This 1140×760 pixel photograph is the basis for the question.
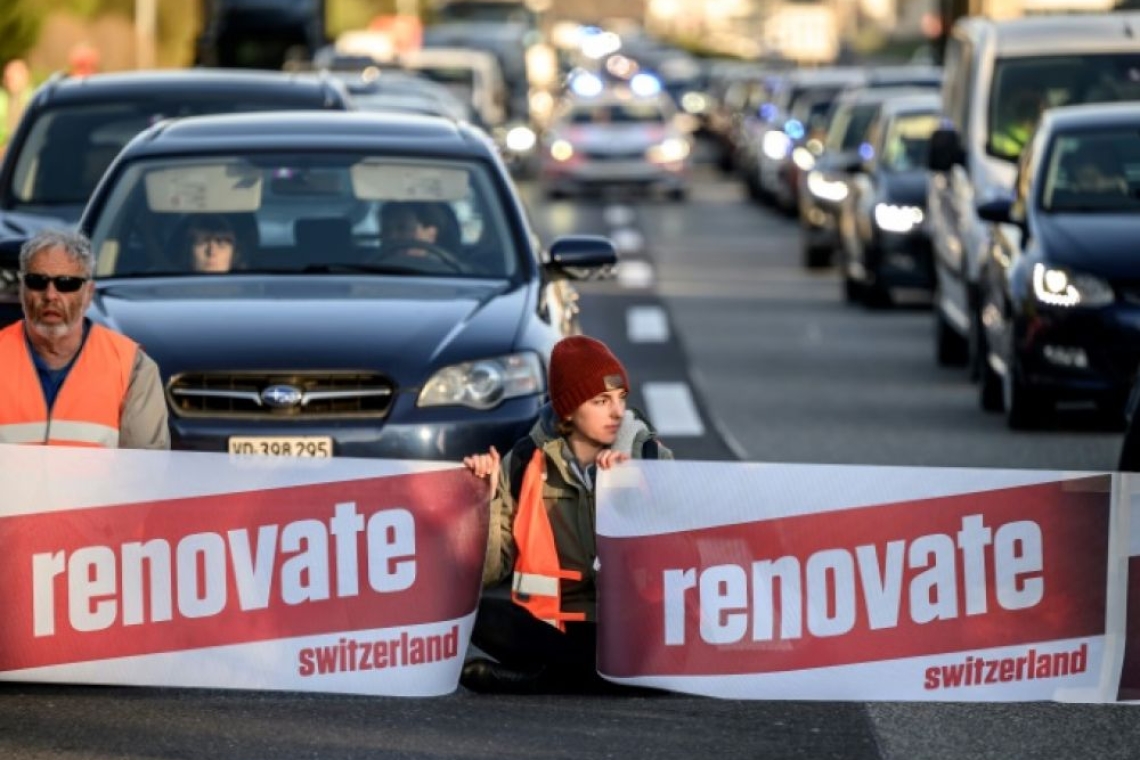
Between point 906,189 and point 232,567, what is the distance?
16.0 m

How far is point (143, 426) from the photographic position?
888 centimetres

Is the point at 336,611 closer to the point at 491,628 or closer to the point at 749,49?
the point at 491,628

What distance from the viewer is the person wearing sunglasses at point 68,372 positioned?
880 cm

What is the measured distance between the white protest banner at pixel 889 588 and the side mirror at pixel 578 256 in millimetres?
3228

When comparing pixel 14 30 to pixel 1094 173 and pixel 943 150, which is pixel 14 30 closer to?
pixel 943 150

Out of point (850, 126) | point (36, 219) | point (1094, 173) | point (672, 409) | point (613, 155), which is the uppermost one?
point (36, 219)

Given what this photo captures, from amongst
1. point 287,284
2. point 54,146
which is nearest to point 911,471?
point 287,284

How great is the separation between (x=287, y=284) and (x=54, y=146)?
469 centimetres

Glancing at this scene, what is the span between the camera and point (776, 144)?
41062 mm

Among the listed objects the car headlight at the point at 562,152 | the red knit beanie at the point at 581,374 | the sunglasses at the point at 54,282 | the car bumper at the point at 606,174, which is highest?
the sunglasses at the point at 54,282

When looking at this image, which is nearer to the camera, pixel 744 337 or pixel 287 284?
pixel 287 284

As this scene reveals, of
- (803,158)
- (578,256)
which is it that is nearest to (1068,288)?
(578,256)

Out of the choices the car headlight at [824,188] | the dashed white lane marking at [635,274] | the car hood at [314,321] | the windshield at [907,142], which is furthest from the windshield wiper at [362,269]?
the car headlight at [824,188]

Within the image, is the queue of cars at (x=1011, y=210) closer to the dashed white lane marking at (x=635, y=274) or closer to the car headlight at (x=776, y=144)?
the dashed white lane marking at (x=635, y=274)
